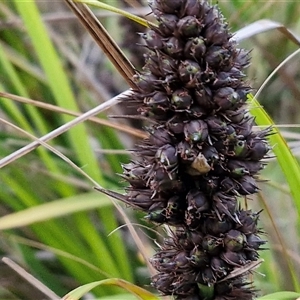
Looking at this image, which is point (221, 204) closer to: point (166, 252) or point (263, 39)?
point (166, 252)

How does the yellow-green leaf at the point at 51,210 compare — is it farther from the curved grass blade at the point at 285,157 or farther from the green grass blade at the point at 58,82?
the curved grass blade at the point at 285,157

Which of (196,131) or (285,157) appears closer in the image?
(196,131)

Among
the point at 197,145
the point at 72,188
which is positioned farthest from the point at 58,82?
the point at 197,145

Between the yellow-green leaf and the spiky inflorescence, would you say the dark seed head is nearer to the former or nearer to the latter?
the spiky inflorescence

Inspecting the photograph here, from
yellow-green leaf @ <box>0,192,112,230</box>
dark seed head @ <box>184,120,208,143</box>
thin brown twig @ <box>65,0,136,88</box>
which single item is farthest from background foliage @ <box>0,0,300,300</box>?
dark seed head @ <box>184,120,208,143</box>

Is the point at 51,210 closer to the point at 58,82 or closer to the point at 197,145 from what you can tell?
the point at 58,82

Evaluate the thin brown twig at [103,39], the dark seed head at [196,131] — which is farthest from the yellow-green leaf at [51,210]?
the dark seed head at [196,131]
